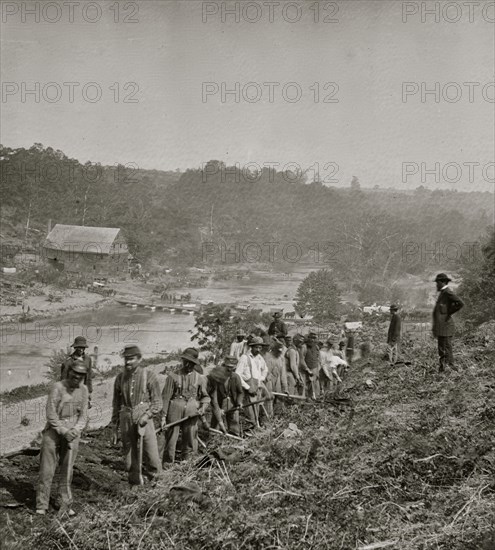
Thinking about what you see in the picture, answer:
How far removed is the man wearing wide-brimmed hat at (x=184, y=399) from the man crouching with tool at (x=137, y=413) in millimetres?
735

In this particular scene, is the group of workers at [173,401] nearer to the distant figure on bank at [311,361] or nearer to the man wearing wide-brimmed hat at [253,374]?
the man wearing wide-brimmed hat at [253,374]

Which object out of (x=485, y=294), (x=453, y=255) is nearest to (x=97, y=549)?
(x=485, y=294)

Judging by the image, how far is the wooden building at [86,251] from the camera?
59.7 metres

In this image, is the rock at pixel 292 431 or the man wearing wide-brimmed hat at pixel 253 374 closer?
the rock at pixel 292 431

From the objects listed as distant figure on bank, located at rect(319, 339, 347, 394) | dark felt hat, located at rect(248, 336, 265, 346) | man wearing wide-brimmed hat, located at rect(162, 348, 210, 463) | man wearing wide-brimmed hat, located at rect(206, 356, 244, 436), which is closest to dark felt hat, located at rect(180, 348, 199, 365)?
A: man wearing wide-brimmed hat, located at rect(162, 348, 210, 463)

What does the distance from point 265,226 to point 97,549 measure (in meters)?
94.6

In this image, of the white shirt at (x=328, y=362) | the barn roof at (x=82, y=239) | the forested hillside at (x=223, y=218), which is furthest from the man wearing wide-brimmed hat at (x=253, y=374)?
the barn roof at (x=82, y=239)

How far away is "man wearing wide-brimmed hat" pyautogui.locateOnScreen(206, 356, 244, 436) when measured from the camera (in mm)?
9477

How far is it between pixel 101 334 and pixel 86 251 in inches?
875

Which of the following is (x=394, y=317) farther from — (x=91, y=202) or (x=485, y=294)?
(x=91, y=202)

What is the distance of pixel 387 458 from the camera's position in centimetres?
703

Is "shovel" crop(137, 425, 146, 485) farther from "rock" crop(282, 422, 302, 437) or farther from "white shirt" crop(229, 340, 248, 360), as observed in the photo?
"white shirt" crop(229, 340, 248, 360)

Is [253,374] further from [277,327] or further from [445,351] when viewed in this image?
[277,327]

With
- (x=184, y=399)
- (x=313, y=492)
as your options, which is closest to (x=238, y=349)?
A: (x=184, y=399)
